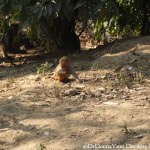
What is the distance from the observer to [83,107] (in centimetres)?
412

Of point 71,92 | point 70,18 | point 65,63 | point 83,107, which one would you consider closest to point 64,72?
point 65,63

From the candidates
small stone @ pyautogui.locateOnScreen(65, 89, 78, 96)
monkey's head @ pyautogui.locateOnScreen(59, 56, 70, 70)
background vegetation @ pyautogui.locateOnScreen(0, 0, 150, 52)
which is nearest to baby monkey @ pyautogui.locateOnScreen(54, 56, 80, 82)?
monkey's head @ pyautogui.locateOnScreen(59, 56, 70, 70)

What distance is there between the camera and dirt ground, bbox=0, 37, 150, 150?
3498 millimetres

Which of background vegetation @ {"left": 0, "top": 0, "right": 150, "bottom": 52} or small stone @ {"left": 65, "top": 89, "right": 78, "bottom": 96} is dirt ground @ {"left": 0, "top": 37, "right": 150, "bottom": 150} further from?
background vegetation @ {"left": 0, "top": 0, "right": 150, "bottom": 52}

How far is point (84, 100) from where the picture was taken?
4.32 m

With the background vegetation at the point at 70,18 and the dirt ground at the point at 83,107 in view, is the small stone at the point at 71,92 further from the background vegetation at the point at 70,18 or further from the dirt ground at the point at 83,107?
the background vegetation at the point at 70,18

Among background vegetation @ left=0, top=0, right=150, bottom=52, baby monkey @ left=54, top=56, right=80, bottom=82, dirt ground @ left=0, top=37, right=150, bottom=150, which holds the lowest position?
dirt ground @ left=0, top=37, right=150, bottom=150

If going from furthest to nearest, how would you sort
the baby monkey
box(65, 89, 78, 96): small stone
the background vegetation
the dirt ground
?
the background vegetation, the baby monkey, box(65, 89, 78, 96): small stone, the dirt ground

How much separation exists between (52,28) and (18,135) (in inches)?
116

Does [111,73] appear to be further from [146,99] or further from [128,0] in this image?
[128,0]

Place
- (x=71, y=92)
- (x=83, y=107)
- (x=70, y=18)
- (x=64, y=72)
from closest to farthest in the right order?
(x=83, y=107) < (x=71, y=92) < (x=64, y=72) < (x=70, y=18)

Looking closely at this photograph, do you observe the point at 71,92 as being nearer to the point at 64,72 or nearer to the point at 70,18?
the point at 64,72

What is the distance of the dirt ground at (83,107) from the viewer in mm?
3498

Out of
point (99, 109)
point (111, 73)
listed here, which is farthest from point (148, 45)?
point (99, 109)
